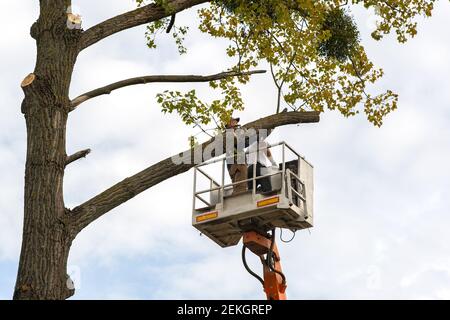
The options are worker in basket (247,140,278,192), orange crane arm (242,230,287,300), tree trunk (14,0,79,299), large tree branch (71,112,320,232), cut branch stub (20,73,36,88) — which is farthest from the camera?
orange crane arm (242,230,287,300)

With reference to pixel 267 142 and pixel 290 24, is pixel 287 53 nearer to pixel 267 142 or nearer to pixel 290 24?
pixel 290 24

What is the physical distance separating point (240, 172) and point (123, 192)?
252 cm

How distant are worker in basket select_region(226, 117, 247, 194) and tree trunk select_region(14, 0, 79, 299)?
8.77 feet

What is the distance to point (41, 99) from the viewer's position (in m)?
12.1

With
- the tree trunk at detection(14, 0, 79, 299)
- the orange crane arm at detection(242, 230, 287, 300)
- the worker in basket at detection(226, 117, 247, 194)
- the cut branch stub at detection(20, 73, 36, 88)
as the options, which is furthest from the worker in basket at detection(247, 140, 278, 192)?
the cut branch stub at detection(20, 73, 36, 88)

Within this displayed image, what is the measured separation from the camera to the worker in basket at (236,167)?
44.4 ft

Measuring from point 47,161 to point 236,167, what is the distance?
3.31 metres

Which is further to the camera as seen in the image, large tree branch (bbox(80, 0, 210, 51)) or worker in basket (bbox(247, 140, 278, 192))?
worker in basket (bbox(247, 140, 278, 192))

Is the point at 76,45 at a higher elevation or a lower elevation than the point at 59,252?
higher

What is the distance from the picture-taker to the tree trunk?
1093 centimetres

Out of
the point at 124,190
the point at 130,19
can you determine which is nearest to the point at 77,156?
the point at 124,190

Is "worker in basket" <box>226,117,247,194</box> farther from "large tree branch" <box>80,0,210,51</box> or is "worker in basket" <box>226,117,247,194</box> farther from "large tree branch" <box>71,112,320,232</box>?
"large tree branch" <box>80,0,210,51</box>

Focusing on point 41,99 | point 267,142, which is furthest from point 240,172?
point 41,99

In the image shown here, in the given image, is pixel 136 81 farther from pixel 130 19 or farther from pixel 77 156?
pixel 77 156
